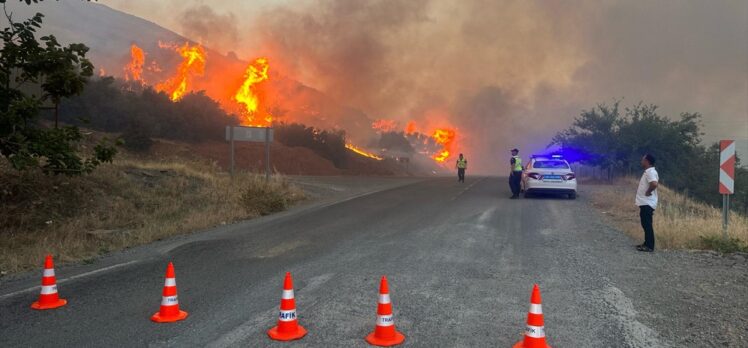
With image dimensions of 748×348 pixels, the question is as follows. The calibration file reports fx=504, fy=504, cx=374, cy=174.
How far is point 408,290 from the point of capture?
595 centimetres

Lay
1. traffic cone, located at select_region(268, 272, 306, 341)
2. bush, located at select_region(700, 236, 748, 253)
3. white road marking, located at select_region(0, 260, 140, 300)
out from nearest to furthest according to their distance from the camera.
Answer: traffic cone, located at select_region(268, 272, 306, 341) < white road marking, located at select_region(0, 260, 140, 300) < bush, located at select_region(700, 236, 748, 253)

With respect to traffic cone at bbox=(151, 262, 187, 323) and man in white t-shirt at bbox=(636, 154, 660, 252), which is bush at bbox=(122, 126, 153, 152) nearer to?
traffic cone at bbox=(151, 262, 187, 323)

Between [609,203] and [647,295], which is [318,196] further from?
[647,295]

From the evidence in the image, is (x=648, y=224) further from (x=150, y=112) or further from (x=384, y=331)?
(x=150, y=112)

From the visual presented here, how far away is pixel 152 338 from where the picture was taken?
440 cm

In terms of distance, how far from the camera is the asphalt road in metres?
4.50

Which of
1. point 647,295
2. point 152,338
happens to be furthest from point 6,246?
point 647,295

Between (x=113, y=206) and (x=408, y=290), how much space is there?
9.16m

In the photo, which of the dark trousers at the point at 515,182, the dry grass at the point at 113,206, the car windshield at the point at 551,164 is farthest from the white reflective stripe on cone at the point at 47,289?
the car windshield at the point at 551,164

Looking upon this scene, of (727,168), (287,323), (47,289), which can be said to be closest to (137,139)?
(47,289)

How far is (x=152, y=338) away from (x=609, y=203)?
573 inches

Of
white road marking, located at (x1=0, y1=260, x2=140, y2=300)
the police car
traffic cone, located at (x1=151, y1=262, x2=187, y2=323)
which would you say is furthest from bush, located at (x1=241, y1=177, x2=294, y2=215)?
traffic cone, located at (x1=151, y1=262, x2=187, y2=323)

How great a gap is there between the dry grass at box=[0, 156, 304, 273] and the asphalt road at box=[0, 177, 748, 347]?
3.59 feet

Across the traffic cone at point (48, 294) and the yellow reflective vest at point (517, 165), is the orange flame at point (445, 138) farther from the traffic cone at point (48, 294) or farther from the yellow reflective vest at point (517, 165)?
the traffic cone at point (48, 294)
